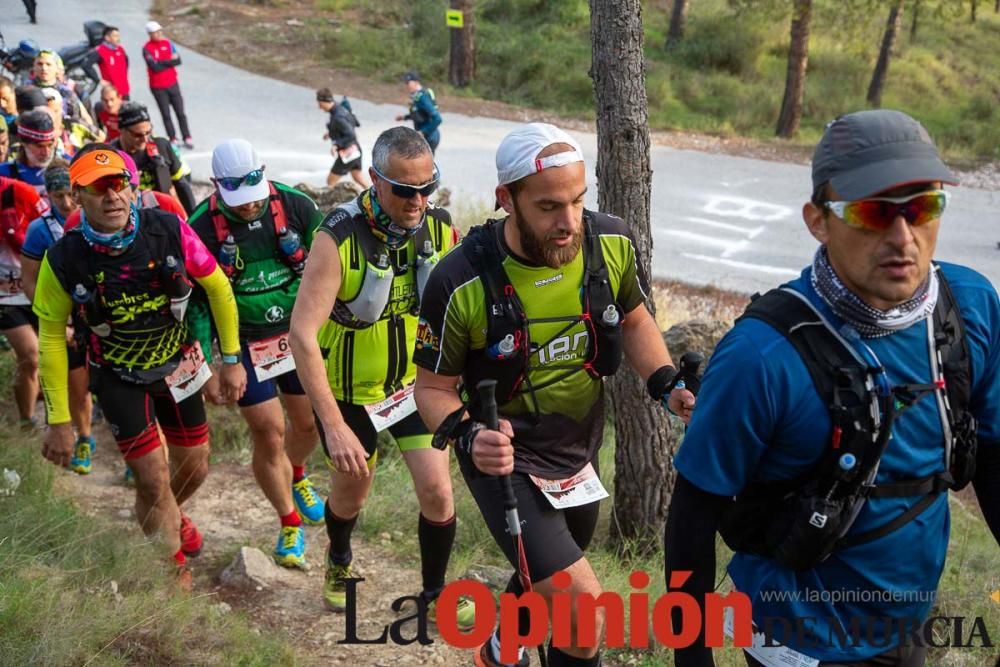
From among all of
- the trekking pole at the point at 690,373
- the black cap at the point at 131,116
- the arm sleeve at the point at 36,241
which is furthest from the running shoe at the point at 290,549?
the black cap at the point at 131,116

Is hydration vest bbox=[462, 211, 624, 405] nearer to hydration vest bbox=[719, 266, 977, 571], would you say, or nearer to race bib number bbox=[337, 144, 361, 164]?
hydration vest bbox=[719, 266, 977, 571]

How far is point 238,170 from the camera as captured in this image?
17.6 feet

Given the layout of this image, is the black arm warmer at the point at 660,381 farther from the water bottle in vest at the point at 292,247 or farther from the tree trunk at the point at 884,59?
the tree trunk at the point at 884,59

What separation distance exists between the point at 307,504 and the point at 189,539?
2.39ft

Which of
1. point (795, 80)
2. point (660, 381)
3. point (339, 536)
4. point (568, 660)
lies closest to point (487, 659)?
point (568, 660)

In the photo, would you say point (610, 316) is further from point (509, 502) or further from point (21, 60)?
point (21, 60)

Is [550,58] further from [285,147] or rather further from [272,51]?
[285,147]

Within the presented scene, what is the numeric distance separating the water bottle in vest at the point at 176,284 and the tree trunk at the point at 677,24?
2558 cm

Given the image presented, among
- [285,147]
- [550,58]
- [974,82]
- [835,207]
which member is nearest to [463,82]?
[550,58]

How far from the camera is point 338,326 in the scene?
4852 millimetres

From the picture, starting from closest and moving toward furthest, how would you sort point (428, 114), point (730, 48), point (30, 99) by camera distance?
point (30, 99)
point (428, 114)
point (730, 48)

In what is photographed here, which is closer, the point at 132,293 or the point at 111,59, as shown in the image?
the point at 132,293

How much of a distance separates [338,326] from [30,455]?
8.44 ft

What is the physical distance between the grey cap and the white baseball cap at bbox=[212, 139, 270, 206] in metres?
3.63
